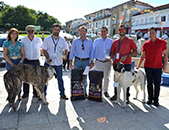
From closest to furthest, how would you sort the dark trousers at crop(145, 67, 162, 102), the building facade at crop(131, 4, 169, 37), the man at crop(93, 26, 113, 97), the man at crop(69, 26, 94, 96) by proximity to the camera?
the dark trousers at crop(145, 67, 162, 102) < the man at crop(69, 26, 94, 96) < the man at crop(93, 26, 113, 97) < the building facade at crop(131, 4, 169, 37)

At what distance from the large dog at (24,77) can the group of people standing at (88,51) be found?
1.10ft

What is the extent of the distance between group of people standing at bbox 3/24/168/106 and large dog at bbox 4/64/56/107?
334 millimetres

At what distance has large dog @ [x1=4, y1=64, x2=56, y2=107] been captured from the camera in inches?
116

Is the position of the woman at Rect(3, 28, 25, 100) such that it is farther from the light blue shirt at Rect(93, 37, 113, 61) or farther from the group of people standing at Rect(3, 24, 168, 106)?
the light blue shirt at Rect(93, 37, 113, 61)

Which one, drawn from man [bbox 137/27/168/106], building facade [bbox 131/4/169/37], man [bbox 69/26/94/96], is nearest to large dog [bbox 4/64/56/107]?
man [bbox 69/26/94/96]

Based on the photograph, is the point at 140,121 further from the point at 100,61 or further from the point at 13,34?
the point at 13,34

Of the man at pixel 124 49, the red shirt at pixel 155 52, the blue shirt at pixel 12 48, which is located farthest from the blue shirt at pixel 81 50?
the red shirt at pixel 155 52

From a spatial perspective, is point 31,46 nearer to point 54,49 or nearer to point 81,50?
point 54,49

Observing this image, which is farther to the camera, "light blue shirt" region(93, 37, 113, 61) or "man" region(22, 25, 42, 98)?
"light blue shirt" region(93, 37, 113, 61)

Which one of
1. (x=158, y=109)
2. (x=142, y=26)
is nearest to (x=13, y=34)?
(x=158, y=109)

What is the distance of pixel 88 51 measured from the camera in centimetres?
390

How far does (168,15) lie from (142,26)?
593 centimetres

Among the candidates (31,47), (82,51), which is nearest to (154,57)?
(82,51)

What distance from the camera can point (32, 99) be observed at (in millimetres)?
3873
